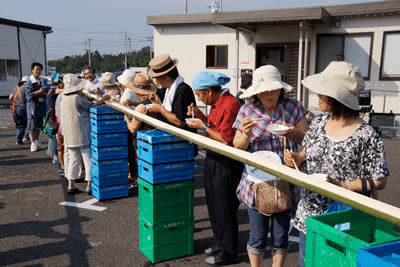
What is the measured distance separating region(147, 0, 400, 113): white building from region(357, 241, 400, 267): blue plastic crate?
43.5 feet

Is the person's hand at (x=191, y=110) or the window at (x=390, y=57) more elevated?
the window at (x=390, y=57)

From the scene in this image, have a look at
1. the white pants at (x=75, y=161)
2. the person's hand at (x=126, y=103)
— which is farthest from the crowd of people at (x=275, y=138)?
the white pants at (x=75, y=161)

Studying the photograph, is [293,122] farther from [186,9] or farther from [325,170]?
[186,9]

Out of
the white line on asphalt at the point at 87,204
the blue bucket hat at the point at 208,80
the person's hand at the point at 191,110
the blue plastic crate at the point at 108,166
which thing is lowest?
the white line on asphalt at the point at 87,204

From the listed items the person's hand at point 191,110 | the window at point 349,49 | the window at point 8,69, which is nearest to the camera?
the person's hand at point 191,110

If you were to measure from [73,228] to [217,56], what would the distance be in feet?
45.4

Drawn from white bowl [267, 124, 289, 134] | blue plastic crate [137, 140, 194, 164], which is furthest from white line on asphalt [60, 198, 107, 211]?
white bowl [267, 124, 289, 134]

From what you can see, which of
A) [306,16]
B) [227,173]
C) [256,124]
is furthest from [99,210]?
[306,16]

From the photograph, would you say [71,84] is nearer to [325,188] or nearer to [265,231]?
[265,231]

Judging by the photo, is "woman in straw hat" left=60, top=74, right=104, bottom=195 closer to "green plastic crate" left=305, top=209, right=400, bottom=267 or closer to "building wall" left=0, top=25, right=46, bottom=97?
"green plastic crate" left=305, top=209, right=400, bottom=267

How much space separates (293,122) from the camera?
10.3ft

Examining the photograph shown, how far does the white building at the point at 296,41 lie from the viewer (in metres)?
14.4

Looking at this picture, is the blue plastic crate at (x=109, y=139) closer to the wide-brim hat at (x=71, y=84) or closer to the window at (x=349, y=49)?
the wide-brim hat at (x=71, y=84)

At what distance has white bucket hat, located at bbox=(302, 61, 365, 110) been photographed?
7.79ft
